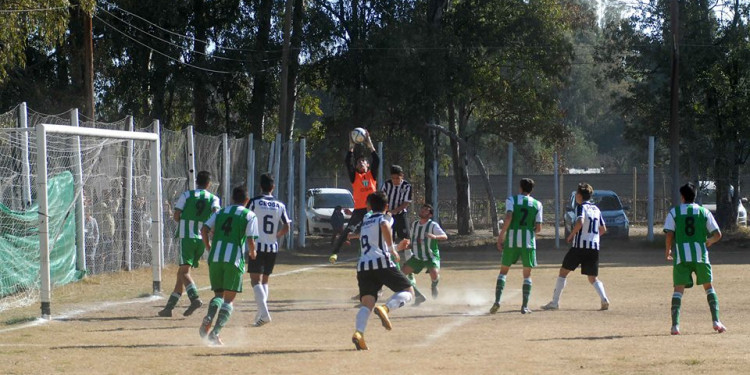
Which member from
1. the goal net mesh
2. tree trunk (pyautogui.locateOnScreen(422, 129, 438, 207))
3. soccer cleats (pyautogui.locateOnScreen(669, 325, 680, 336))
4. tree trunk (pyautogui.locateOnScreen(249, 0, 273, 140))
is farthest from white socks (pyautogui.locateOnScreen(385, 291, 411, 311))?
tree trunk (pyautogui.locateOnScreen(249, 0, 273, 140))

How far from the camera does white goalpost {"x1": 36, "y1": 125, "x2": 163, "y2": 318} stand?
14055 mm

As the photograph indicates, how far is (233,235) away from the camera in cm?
1215

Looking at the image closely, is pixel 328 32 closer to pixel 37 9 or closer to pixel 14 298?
pixel 37 9

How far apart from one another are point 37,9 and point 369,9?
22.4 m

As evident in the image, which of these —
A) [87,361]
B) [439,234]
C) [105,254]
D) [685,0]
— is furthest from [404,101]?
[87,361]

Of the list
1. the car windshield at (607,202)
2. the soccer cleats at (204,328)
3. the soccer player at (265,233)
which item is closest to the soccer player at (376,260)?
the soccer cleats at (204,328)

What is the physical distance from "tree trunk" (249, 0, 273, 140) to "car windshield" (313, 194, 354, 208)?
315cm

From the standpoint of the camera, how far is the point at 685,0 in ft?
119

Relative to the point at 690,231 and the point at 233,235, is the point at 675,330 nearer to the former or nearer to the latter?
the point at 690,231

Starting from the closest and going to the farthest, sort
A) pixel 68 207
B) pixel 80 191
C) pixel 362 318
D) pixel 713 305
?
pixel 362 318
pixel 713 305
pixel 68 207
pixel 80 191

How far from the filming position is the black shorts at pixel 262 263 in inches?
538

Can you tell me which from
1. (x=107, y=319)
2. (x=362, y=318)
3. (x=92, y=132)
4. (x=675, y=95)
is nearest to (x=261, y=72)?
(x=675, y=95)

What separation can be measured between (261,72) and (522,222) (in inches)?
981

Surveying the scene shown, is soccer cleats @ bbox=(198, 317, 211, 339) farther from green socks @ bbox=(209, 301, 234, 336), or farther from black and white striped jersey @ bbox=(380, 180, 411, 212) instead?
black and white striped jersey @ bbox=(380, 180, 411, 212)
